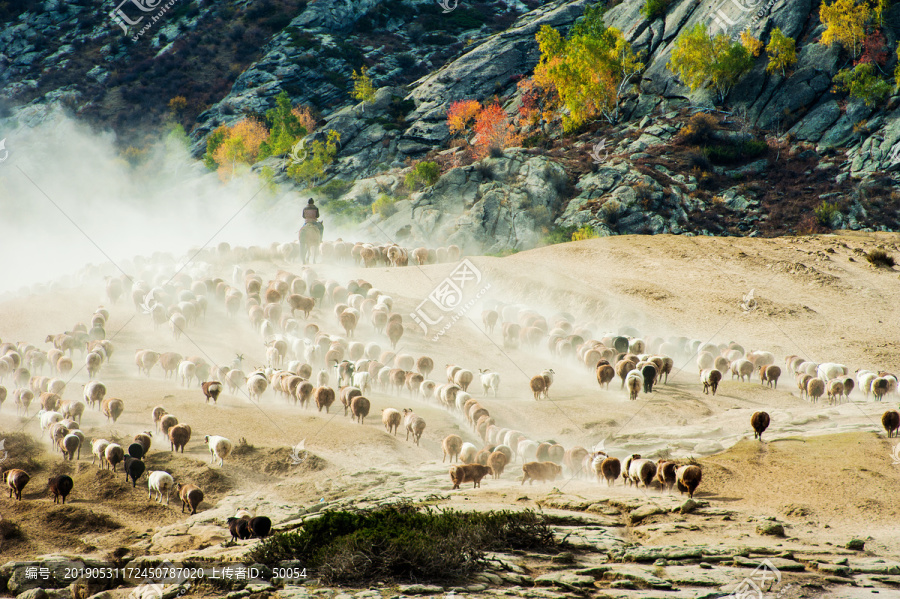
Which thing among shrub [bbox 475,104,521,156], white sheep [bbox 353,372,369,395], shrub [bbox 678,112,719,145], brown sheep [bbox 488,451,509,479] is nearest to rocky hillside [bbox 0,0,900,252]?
shrub [bbox 678,112,719,145]

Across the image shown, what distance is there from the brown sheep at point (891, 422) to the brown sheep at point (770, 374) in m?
7.06

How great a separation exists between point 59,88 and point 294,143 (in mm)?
47427

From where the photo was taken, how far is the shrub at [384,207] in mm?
64062

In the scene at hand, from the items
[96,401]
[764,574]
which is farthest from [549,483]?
[96,401]

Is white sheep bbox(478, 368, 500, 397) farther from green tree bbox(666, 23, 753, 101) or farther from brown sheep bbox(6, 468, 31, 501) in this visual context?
green tree bbox(666, 23, 753, 101)

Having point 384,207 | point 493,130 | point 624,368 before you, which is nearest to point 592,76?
point 493,130

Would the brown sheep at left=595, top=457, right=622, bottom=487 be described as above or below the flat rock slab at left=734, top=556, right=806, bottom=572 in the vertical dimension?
above

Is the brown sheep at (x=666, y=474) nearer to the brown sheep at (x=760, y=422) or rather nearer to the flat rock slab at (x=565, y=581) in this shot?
the brown sheep at (x=760, y=422)

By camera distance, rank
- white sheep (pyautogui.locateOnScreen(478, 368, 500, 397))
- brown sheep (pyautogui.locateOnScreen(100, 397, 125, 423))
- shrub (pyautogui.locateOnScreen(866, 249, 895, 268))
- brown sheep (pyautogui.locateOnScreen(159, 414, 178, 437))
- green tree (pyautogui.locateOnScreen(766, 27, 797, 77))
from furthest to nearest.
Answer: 1. green tree (pyautogui.locateOnScreen(766, 27, 797, 77))
2. shrub (pyautogui.locateOnScreen(866, 249, 895, 268))
3. white sheep (pyautogui.locateOnScreen(478, 368, 500, 397))
4. brown sheep (pyautogui.locateOnScreen(100, 397, 125, 423))
5. brown sheep (pyautogui.locateOnScreen(159, 414, 178, 437))

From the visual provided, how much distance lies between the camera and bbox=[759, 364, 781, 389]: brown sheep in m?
Result: 23.0

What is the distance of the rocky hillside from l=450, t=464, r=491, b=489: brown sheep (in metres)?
42.1

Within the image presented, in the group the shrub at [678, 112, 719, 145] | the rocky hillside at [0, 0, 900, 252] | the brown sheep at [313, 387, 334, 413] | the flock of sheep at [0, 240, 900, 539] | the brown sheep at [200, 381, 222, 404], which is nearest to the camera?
the flock of sheep at [0, 240, 900, 539]

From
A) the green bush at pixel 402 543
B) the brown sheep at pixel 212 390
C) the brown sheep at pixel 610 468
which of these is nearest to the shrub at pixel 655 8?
the brown sheep at pixel 212 390

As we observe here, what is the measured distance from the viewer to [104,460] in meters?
15.7
